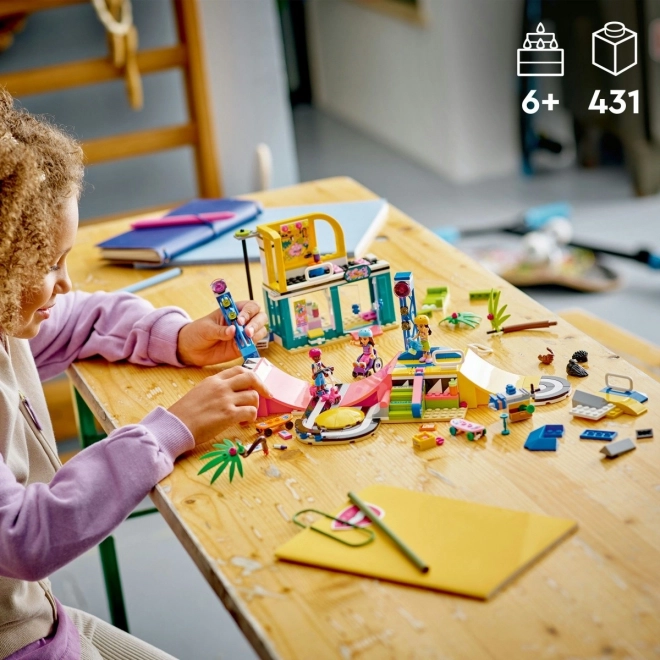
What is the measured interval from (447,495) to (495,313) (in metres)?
0.37

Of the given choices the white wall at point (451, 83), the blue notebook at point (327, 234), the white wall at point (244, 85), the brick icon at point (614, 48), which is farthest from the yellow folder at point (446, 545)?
the white wall at point (451, 83)

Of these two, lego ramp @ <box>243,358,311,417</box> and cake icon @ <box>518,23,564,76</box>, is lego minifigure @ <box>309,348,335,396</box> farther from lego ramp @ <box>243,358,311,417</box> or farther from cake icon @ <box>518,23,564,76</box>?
cake icon @ <box>518,23,564,76</box>

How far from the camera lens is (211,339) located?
45.1 inches

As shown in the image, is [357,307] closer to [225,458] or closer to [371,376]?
[371,376]

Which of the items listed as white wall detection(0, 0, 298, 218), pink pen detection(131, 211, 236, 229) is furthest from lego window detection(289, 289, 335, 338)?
white wall detection(0, 0, 298, 218)

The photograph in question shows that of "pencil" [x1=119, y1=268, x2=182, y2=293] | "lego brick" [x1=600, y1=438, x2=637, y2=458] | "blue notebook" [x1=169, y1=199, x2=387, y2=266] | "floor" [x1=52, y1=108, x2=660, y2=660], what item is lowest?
"floor" [x1=52, y1=108, x2=660, y2=660]

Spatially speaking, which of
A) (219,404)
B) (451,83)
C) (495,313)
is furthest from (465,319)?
(451,83)

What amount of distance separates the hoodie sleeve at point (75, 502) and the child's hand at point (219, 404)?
5cm

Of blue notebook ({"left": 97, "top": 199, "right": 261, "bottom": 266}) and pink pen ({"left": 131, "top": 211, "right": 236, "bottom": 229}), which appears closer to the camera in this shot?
blue notebook ({"left": 97, "top": 199, "right": 261, "bottom": 266})

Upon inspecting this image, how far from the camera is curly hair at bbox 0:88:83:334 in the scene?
88 cm

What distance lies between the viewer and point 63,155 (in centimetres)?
96

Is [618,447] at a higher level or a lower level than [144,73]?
lower

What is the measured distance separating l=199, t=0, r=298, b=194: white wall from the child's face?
5.18 feet

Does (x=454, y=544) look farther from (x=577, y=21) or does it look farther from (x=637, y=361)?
(x=577, y=21)
